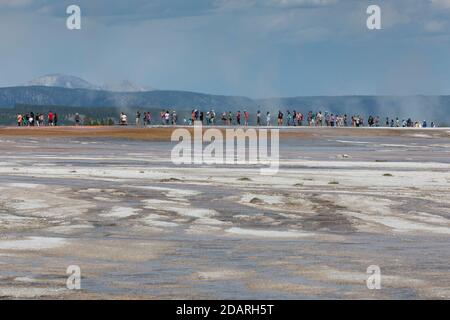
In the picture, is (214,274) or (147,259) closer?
(214,274)

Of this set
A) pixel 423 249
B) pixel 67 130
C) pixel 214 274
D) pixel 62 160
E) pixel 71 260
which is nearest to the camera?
pixel 214 274

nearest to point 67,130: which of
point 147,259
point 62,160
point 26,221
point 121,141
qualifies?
point 121,141

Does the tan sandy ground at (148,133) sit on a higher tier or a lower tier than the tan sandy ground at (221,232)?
higher

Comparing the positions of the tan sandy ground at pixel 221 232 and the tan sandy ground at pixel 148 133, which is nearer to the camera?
the tan sandy ground at pixel 221 232

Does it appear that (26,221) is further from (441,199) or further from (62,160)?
(62,160)

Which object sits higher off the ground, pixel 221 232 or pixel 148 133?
pixel 148 133

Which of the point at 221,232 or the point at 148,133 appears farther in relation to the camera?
the point at 148,133

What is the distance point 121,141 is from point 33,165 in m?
33.3

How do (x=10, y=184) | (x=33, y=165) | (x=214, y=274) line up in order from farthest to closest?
1. (x=33, y=165)
2. (x=10, y=184)
3. (x=214, y=274)

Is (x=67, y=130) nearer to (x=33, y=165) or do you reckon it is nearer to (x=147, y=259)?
(x=33, y=165)

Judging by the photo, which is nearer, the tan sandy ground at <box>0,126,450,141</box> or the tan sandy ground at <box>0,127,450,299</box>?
the tan sandy ground at <box>0,127,450,299</box>

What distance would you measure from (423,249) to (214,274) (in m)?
4.68

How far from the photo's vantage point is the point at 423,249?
2028cm

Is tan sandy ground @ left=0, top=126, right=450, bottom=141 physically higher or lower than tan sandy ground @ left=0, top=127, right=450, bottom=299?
higher
